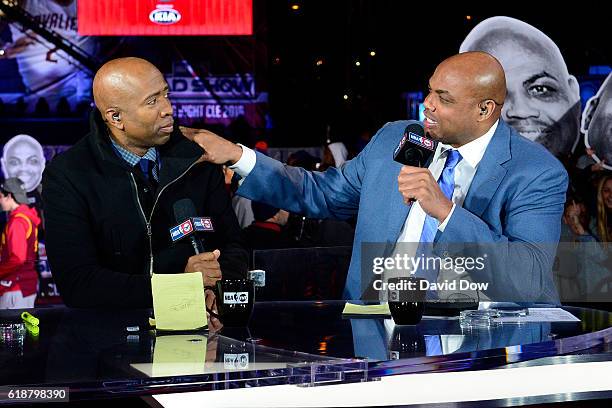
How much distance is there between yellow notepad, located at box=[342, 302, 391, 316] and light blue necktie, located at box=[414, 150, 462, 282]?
54cm

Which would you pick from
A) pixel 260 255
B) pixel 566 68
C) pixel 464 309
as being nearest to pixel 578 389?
pixel 464 309

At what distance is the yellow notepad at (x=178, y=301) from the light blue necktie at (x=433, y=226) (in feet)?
3.54

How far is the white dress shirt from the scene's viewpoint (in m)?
3.29

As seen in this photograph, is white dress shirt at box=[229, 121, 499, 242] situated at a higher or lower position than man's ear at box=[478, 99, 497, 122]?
lower

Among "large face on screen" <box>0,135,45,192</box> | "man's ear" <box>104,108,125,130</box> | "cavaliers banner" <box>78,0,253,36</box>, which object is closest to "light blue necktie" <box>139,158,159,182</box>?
"man's ear" <box>104,108,125,130</box>

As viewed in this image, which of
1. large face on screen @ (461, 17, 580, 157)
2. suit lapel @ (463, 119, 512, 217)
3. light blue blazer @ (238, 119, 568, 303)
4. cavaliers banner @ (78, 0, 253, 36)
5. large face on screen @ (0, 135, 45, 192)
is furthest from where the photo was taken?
large face on screen @ (0, 135, 45, 192)

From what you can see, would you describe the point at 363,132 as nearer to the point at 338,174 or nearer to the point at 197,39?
the point at 197,39

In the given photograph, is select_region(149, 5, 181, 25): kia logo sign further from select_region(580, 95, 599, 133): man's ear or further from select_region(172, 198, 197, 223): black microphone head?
select_region(172, 198, 197, 223): black microphone head

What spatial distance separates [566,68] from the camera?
637cm

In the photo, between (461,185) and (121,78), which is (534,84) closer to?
(461,185)

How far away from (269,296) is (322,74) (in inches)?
170

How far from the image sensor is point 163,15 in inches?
280

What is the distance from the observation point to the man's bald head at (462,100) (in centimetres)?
329

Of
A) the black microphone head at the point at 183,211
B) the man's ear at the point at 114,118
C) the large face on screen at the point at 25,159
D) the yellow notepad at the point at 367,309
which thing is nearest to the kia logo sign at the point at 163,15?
the large face on screen at the point at 25,159
